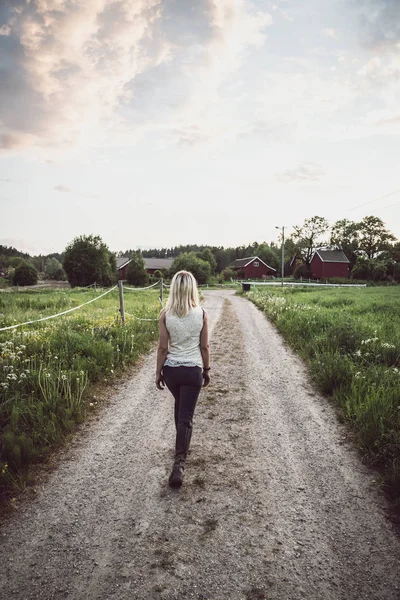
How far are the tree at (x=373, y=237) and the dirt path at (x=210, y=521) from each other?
69727 mm

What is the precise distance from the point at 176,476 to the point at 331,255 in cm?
6426

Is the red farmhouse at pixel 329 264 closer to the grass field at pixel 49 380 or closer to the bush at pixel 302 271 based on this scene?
the bush at pixel 302 271

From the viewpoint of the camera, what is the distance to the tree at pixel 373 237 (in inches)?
2537

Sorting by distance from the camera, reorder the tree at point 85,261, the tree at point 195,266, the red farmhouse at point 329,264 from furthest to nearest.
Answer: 1. the red farmhouse at point 329,264
2. the tree at point 195,266
3. the tree at point 85,261

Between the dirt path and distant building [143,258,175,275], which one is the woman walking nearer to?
the dirt path

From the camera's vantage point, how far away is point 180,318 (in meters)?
3.62

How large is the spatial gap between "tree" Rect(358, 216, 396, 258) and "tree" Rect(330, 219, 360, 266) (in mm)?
1228

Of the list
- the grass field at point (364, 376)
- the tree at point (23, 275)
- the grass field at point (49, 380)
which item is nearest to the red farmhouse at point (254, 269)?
the tree at point (23, 275)

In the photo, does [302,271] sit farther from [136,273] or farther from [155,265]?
[155,265]

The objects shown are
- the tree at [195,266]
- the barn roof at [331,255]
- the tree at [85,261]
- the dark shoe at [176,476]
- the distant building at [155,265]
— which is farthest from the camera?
the distant building at [155,265]

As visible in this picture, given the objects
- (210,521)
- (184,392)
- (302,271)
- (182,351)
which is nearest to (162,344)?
(182,351)

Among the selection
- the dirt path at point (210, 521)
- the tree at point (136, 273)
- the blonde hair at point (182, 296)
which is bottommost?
the dirt path at point (210, 521)

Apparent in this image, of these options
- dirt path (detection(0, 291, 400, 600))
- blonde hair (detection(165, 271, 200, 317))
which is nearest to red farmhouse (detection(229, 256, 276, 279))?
dirt path (detection(0, 291, 400, 600))

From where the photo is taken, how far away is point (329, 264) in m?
60.2
